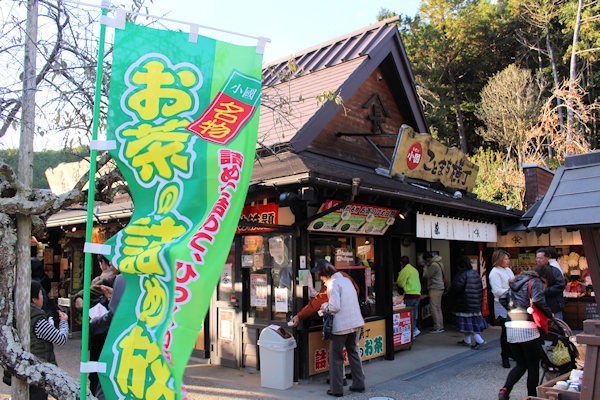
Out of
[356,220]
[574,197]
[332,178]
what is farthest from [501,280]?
[574,197]

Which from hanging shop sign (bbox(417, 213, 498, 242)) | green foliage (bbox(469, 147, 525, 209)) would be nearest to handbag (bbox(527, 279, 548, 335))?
hanging shop sign (bbox(417, 213, 498, 242))

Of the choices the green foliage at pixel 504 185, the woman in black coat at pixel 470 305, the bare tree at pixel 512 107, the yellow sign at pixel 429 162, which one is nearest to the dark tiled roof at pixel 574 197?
the yellow sign at pixel 429 162

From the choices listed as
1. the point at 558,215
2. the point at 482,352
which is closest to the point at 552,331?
the point at 558,215

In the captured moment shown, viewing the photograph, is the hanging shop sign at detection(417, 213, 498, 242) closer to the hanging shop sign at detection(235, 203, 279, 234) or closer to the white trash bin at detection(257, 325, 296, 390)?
the hanging shop sign at detection(235, 203, 279, 234)

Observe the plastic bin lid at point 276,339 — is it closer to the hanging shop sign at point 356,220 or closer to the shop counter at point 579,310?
the hanging shop sign at point 356,220

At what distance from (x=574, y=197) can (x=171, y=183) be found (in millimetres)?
3016

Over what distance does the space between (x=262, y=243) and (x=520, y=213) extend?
8529mm

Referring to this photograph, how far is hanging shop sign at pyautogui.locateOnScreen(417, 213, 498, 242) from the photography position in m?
9.60

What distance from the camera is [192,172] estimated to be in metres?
3.08

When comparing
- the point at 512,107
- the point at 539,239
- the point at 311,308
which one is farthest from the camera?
the point at 512,107

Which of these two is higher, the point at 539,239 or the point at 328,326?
the point at 539,239

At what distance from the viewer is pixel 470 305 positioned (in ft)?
33.6

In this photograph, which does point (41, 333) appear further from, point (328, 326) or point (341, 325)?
point (341, 325)

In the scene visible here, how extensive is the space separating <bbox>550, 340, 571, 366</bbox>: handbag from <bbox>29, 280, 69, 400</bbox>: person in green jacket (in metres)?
5.47
